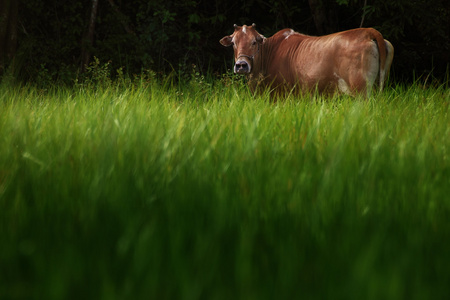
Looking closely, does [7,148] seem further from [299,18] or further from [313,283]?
[299,18]

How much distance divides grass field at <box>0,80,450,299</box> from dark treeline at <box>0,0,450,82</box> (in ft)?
18.4

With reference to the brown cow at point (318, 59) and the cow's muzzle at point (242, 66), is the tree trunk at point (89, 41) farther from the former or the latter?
the cow's muzzle at point (242, 66)

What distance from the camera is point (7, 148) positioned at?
8.25 ft

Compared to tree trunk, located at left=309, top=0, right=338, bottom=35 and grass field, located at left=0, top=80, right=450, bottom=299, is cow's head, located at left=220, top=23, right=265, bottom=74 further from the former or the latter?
grass field, located at left=0, top=80, right=450, bottom=299

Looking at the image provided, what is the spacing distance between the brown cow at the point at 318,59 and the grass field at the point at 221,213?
235 centimetres

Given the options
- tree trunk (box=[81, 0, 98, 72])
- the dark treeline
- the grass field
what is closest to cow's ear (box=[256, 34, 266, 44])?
the dark treeline

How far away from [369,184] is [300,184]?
10.7 inches

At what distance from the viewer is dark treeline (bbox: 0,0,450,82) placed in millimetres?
8445

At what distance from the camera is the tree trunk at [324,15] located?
8.81m

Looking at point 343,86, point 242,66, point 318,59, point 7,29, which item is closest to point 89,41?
point 7,29

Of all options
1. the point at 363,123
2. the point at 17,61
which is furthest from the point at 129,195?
the point at 17,61

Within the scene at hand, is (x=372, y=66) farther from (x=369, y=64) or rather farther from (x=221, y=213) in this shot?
(x=221, y=213)

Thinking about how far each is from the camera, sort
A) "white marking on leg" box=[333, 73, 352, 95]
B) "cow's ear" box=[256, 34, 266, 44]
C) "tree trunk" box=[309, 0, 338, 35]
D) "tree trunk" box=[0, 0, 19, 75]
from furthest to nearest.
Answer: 1. "tree trunk" box=[309, 0, 338, 35]
2. "tree trunk" box=[0, 0, 19, 75]
3. "cow's ear" box=[256, 34, 266, 44]
4. "white marking on leg" box=[333, 73, 352, 95]

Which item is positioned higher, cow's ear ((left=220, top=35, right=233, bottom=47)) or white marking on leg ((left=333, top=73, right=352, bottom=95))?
cow's ear ((left=220, top=35, right=233, bottom=47))
